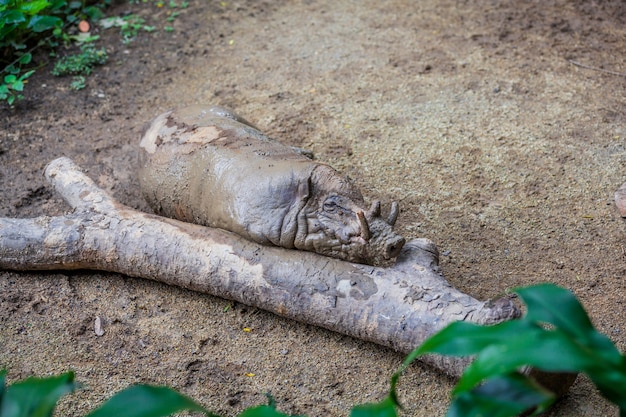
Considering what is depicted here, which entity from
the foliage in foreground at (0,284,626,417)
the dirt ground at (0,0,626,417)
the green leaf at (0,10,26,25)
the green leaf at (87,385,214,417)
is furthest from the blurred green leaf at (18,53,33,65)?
the green leaf at (87,385,214,417)

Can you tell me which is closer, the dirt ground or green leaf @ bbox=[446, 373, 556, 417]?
green leaf @ bbox=[446, 373, 556, 417]

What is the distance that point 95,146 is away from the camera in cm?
418

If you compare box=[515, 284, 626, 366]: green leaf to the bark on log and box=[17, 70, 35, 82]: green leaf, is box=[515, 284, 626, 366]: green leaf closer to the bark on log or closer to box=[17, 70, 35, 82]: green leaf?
the bark on log

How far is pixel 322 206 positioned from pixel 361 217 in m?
0.22

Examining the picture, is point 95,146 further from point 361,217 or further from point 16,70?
point 361,217

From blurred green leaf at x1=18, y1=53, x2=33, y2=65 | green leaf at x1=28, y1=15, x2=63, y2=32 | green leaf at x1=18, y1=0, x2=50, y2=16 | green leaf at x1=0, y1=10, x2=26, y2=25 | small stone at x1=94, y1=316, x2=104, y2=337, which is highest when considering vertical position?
green leaf at x1=18, y1=0, x2=50, y2=16

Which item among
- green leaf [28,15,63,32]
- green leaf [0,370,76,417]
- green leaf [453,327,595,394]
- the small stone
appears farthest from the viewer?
green leaf [28,15,63,32]

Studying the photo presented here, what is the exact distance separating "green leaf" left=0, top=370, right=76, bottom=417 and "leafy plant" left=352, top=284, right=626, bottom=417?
668mm

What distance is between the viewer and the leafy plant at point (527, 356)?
1.36m

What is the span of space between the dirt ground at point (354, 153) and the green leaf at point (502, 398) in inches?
42.6

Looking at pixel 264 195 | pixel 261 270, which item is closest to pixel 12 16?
pixel 264 195

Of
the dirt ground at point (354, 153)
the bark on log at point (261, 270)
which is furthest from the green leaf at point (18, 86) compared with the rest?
the bark on log at point (261, 270)

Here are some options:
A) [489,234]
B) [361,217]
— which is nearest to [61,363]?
[361,217]

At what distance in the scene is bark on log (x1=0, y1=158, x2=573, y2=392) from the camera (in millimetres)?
2553
